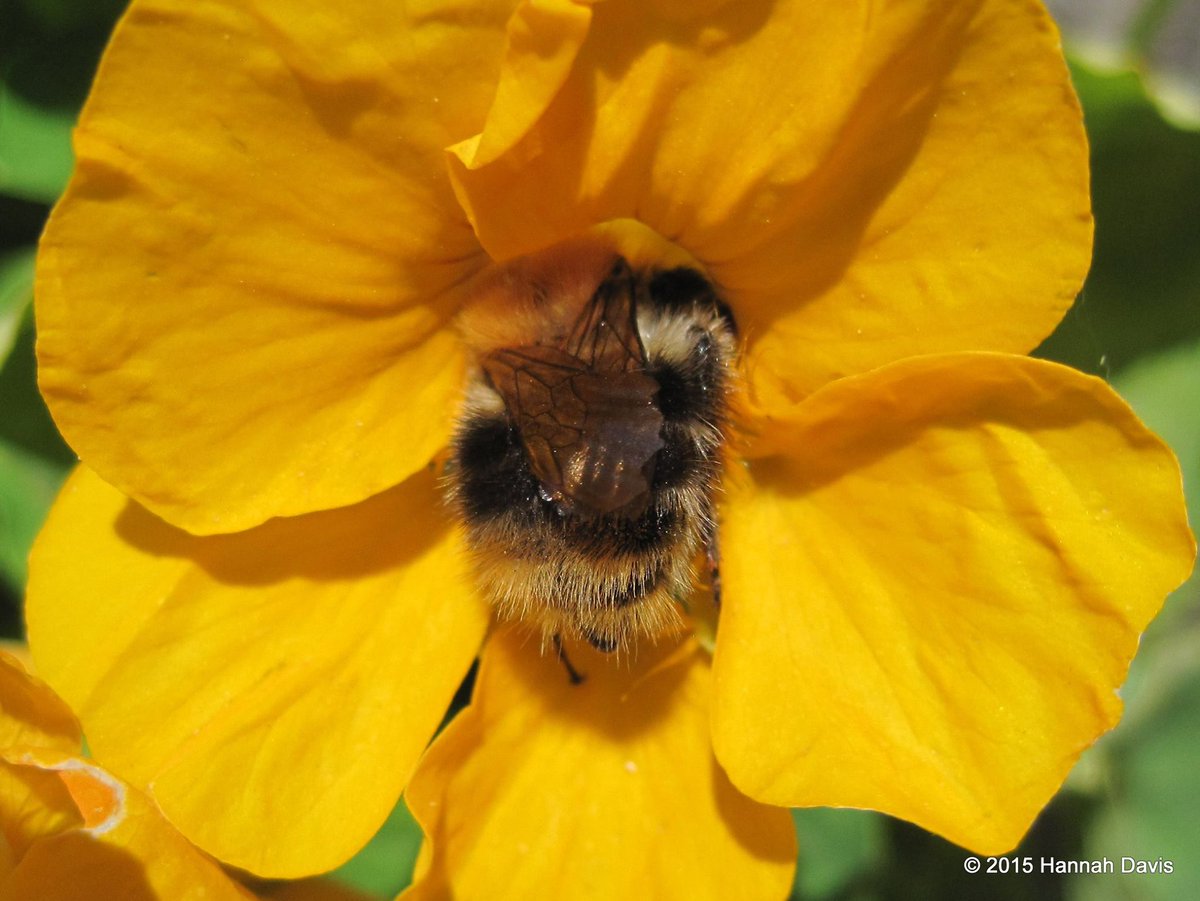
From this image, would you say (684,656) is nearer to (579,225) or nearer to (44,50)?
(579,225)

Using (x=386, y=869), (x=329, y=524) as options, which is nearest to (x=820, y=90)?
(x=329, y=524)

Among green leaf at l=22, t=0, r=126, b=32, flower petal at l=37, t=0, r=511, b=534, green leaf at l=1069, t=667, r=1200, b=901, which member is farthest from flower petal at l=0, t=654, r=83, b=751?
green leaf at l=1069, t=667, r=1200, b=901

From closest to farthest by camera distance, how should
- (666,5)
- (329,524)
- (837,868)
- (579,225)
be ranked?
(666,5) < (579,225) < (329,524) < (837,868)

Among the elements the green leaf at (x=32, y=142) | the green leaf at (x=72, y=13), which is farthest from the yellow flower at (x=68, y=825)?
the green leaf at (x=72, y=13)

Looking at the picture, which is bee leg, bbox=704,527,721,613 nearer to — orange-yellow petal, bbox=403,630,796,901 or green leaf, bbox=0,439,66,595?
orange-yellow petal, bbox=403,630,796,901

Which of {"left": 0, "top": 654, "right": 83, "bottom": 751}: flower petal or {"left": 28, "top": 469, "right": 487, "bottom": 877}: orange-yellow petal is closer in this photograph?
{"left": 0, "top": 654, "right": 83, "bottom": 751}: flower petal

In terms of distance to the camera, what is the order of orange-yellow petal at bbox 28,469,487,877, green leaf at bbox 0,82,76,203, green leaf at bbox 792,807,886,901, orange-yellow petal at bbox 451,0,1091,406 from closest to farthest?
orange-yellow petal at bbox 451,0,1091,406
orange-yellow petal at bbox 28,469,487,877
green leaf at bbox 0,82,76,203
green leaf at bbox 792,807,886,901
